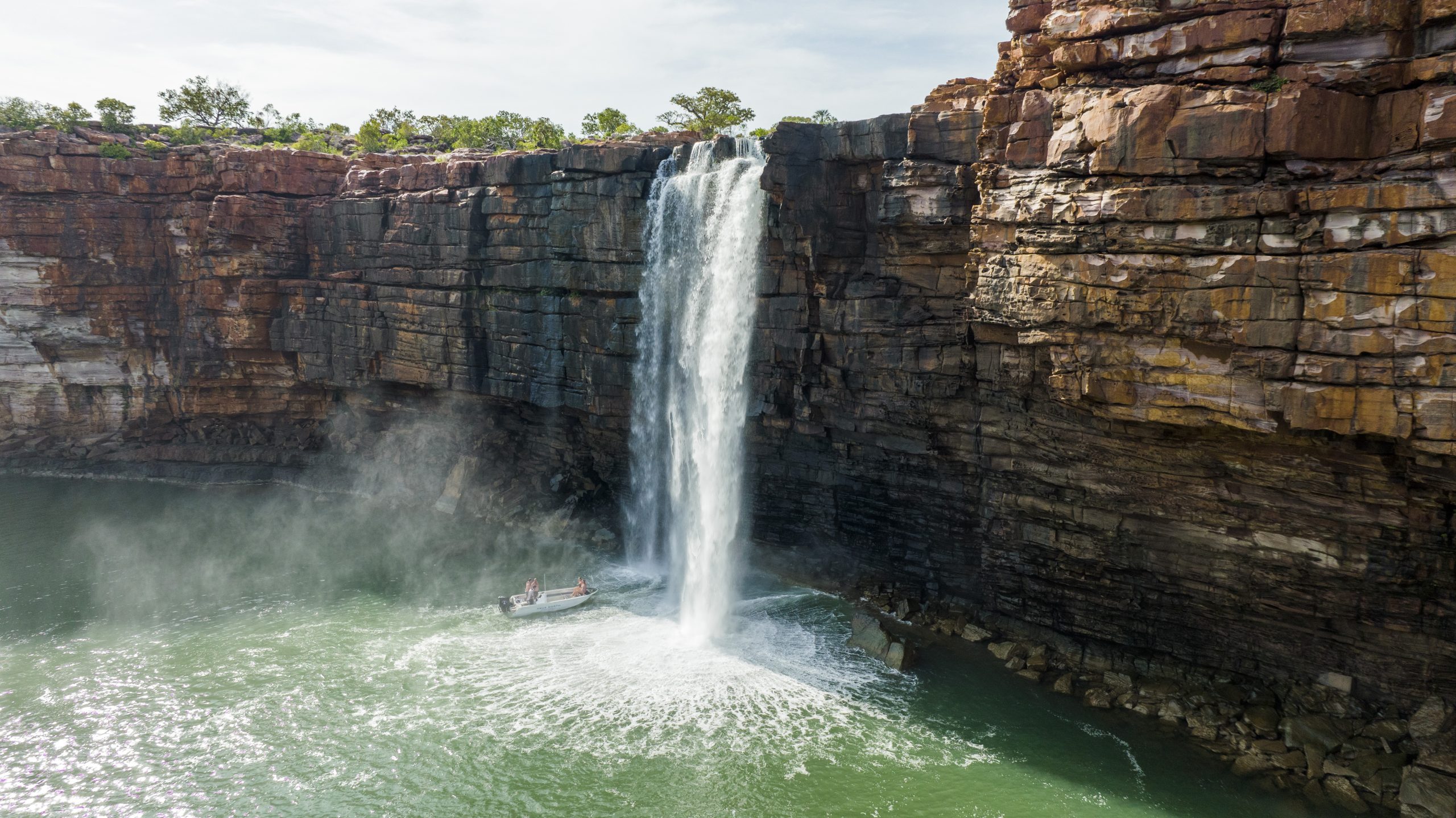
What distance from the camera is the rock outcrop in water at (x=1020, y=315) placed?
17.9 meters

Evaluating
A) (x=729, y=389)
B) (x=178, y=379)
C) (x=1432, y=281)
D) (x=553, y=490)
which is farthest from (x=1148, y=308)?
(x=178, y=379)

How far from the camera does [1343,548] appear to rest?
67.2ft

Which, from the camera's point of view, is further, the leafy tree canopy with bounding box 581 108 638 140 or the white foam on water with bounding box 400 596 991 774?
the leafy tree canopy with bounding box 581 108 638 140

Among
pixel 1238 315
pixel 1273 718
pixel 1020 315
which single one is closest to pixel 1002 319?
pixel 1020 315

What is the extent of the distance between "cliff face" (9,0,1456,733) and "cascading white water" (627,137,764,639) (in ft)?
3.80

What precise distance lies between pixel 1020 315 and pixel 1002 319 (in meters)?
0.81

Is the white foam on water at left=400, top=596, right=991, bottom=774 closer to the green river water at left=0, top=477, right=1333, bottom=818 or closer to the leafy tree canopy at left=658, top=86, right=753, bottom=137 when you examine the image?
the green river water at left=0, top=477, right=1333, bottom=818

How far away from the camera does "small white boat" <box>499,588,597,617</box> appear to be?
3056cm

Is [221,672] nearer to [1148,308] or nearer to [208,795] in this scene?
[208,795]

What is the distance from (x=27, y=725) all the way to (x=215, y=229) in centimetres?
2778

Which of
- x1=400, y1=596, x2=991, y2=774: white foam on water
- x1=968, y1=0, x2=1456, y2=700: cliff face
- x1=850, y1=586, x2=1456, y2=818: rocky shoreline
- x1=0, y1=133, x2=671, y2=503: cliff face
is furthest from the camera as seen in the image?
x1=0, y1=133, x2=671, y2=503: cliff face

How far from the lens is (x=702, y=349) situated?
33.5m

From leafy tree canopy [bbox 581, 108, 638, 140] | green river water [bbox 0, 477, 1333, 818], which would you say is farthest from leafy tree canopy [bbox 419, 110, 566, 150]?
green river water [bbox 0, 477, 1333, 818]

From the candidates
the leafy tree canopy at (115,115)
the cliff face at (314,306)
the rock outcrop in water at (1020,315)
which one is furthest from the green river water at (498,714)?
the leafy tree canopy at (115,115)
